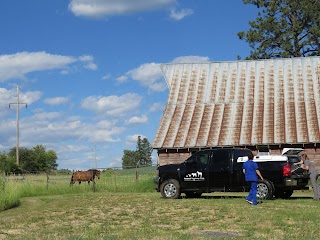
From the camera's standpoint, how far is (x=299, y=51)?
4988 cm

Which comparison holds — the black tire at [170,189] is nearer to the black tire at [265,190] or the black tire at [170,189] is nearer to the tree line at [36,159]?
the black tire at [265,190]

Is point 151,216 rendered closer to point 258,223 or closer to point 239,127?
point 258,223

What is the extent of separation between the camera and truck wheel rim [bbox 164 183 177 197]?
70.3 feet

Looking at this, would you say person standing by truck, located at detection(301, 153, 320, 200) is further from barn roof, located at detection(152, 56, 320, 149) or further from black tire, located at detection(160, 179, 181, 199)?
barn roof, located at detection(152, 56, 320, 149)

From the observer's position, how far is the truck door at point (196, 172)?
21.1m

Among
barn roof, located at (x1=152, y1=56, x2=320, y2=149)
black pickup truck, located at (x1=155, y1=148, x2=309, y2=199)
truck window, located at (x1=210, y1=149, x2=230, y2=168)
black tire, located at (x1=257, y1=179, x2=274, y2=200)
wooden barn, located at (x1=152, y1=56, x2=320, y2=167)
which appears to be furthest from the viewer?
barn roof, located at (x1=152, y1=56, x2=320, y2=149)

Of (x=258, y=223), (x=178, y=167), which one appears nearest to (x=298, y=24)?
(x=178, y=167)

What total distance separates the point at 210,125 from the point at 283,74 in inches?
300

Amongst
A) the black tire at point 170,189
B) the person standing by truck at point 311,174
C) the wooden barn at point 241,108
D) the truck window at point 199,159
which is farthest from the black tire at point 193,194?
the wooden barn at point 241,108

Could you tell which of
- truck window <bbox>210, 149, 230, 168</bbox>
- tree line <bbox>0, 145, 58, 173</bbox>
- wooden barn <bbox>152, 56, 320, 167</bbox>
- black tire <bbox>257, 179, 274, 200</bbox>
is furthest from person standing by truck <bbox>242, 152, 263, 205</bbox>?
tree line <bbox>0, 145, 58, 173</bbox>

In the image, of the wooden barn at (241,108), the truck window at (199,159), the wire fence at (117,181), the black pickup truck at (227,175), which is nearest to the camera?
the black pickup truck at (227,175)

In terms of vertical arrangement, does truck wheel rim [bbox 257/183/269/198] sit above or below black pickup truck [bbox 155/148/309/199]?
below

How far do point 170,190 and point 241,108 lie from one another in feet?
51.4

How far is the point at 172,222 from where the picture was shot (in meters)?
13.7
